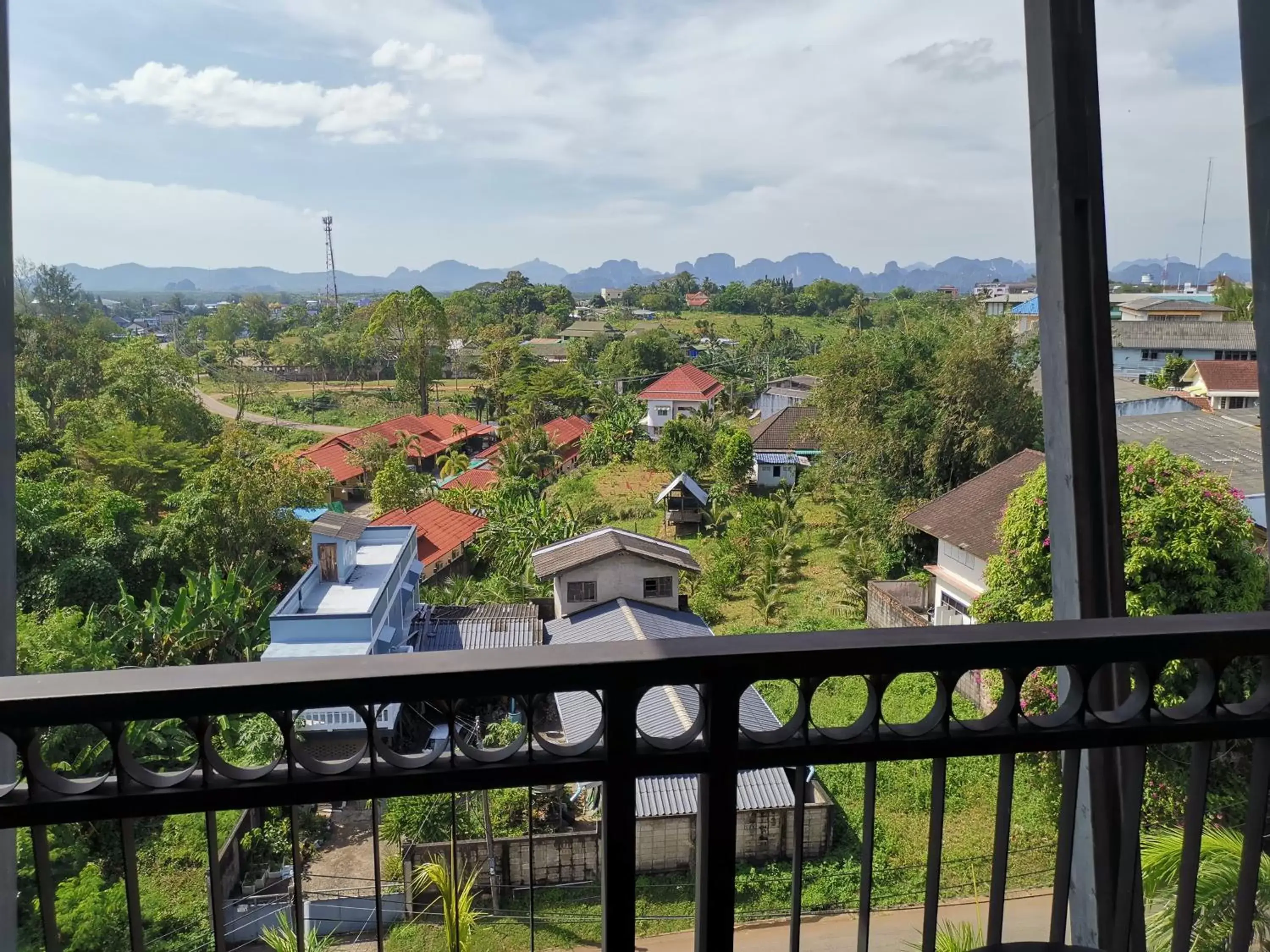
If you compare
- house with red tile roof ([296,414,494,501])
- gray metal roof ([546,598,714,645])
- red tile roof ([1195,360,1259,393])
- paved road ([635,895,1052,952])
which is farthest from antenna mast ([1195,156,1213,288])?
house with red tile roof ([296,414,494,501])

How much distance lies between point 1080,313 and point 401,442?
10.6 metres

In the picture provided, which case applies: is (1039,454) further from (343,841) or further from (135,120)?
(135,120)

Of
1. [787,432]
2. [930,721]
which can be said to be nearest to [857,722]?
[930,721]

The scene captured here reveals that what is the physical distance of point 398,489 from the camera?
31.1 ft

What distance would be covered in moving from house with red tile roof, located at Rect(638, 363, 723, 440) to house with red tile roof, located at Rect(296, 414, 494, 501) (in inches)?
96.2

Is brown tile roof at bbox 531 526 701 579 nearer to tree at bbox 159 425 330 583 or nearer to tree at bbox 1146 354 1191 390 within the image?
tree at bbox 159 425 330 583

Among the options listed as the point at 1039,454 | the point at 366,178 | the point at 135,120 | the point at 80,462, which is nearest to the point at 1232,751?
the point at 1039,454

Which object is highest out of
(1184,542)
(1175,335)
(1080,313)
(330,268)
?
(330,268)

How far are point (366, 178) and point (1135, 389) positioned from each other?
11.4 metres

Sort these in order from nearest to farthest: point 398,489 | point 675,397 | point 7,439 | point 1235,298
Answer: point 7,439, point 1235,298, point 398,489, point 675,397

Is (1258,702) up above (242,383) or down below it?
below

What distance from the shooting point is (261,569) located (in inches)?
285

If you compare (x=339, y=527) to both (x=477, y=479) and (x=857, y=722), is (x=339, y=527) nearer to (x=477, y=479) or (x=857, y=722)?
(x=477, y=479)

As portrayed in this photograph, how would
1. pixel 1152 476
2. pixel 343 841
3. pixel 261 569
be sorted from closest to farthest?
pixel 1152 476
pixel 343 841
pixel 261 569
